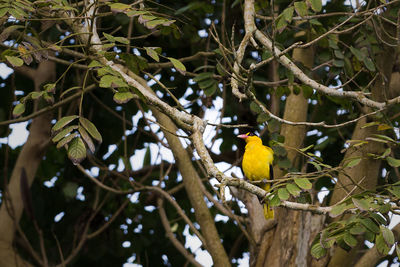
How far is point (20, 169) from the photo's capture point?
4.64m

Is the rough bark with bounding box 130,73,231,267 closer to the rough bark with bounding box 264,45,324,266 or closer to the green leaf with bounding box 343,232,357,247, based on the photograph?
the rough bark with bounding box 264,45,324,266

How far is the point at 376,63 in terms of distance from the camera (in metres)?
3.94

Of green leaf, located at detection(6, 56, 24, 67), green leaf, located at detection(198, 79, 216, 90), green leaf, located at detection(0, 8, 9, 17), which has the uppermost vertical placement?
green leaf, located at detection(0, 8, 9, 17)

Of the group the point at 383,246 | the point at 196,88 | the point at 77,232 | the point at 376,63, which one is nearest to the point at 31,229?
the point at 77,232

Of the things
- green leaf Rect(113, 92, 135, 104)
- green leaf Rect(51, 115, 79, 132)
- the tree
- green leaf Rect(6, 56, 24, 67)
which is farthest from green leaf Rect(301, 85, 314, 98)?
green leaf Rect(6, 56, 24, 67)

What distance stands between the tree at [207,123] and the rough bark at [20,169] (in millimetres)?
11

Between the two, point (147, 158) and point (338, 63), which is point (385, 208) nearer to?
point (338, 63)

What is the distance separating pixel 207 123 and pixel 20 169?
2.43 meters

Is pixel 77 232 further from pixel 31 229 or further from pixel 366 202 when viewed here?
pixel 366 202

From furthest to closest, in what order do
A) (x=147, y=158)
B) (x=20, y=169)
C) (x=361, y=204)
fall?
(x=147, y=158) < (x=20, y=169) < (x=361, y=204)

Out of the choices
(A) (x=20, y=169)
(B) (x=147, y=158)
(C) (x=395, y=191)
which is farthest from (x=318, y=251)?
(B) (x=147, y=158)

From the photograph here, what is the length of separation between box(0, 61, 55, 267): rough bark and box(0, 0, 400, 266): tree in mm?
11

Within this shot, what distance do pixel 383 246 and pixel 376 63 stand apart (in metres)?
1.72

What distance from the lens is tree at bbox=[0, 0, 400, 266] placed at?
8.71 feet
